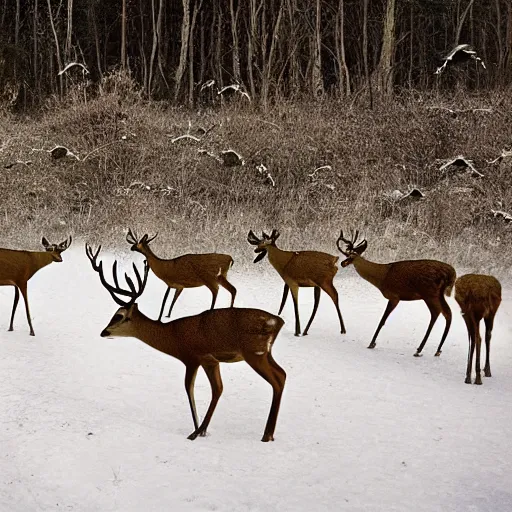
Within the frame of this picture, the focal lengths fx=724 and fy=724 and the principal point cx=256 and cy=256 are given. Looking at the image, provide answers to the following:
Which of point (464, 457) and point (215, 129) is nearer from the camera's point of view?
point (464, 457)

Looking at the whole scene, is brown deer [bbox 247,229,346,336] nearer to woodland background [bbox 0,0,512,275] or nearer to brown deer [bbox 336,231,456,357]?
brown deer [bbox 336,231,456,357]

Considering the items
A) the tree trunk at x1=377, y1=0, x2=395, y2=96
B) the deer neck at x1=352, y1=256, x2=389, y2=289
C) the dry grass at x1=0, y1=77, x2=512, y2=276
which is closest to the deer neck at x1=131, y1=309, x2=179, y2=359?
the deer neck at x1=352, y1=256, x2=389, y2=289

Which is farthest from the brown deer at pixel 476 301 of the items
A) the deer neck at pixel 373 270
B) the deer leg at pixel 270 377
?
the deer leg at pixel 270 377

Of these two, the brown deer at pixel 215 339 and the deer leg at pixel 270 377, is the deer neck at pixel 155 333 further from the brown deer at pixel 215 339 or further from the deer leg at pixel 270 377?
the deer leg at pixel 270 377

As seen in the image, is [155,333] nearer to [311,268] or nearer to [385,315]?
[311,268]

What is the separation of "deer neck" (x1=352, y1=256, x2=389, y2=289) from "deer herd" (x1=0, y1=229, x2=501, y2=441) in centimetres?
1

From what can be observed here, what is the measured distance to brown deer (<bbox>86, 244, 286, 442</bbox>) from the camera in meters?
5.49

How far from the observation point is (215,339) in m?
5.54

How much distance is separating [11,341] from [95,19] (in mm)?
28975

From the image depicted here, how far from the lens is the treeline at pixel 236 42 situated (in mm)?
27484

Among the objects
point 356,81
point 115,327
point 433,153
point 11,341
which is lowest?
point 11,341

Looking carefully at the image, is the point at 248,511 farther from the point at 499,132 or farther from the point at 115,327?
the point at 499,132

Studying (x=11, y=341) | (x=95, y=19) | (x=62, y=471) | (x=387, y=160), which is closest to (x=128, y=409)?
(x=62, y=471)

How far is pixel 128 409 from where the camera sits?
629cm
